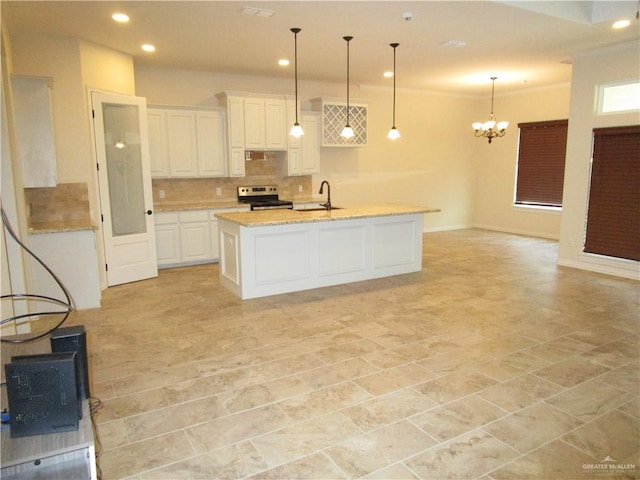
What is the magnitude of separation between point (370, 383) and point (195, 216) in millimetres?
4330

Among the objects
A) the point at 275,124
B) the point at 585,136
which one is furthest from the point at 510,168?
the point at 275,124

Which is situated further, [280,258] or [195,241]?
[195,241]

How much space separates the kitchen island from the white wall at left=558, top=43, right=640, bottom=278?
232 centimetres

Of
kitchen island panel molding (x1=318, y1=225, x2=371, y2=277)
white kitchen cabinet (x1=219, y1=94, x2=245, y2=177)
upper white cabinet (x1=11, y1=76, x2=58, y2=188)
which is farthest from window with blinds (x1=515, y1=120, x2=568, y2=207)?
upper white cabinet (x1=11, y1=76, x2=58, y2=188)

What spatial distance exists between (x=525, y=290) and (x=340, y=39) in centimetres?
373

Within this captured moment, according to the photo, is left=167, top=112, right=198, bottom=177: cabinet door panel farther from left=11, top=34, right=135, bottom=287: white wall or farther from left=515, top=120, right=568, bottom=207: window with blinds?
left=515, top=120, right=568, bottom=207: window with blinds

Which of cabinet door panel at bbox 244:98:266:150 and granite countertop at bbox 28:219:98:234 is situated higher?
cabinet door panel at bbox 244:98:266:150

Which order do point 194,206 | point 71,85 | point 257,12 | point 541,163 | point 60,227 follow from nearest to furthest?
point 257,12 < point 60,227 < point 71,85 < point 194,206 < point 541,163

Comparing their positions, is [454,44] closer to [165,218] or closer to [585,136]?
[585,136]

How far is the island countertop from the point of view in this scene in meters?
4.92

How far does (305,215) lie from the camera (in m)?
5.41

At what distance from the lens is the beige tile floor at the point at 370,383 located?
2.39 meters

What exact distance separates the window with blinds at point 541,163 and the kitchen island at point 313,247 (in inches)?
165

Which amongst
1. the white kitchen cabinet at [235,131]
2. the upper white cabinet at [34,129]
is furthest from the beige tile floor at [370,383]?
the white kitchen cabinet at [235,131]
